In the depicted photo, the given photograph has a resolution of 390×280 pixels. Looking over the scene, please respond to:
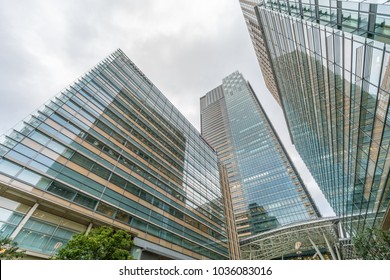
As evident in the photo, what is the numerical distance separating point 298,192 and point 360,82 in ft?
205

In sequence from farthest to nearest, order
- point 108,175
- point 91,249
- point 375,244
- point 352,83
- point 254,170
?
point 254,170 → point 108,175 → point 375,244 → point 352,83 → point 91,249

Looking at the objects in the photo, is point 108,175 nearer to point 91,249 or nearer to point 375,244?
point 91,249

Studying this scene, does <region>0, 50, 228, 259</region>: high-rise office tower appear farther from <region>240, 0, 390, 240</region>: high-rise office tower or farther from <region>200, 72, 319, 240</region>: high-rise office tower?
<region>200, 72, 319, 240</region>: high-rise office tower

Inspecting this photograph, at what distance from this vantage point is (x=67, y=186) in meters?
14.2

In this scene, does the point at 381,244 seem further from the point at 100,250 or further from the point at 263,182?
the point at 263,182

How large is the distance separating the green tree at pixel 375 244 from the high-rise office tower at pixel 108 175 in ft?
50.3

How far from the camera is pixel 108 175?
1764cm

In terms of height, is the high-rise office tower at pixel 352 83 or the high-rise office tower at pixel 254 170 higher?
the high-rise office tower at pixel 254 170

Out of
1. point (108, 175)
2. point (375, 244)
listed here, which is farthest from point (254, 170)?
point (108, 175)

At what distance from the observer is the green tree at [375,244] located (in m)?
9.96

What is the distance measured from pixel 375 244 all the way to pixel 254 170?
67027 mm

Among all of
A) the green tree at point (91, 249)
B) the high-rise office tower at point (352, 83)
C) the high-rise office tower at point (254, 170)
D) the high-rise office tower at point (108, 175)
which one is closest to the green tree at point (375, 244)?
the high-rise office tower at point (352, 83)

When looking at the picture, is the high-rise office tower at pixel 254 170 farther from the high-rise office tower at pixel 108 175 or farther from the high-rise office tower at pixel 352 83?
the high-rise office tower at pixel 352 83

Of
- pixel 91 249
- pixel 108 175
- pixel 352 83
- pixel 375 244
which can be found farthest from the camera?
pixel 108 175
